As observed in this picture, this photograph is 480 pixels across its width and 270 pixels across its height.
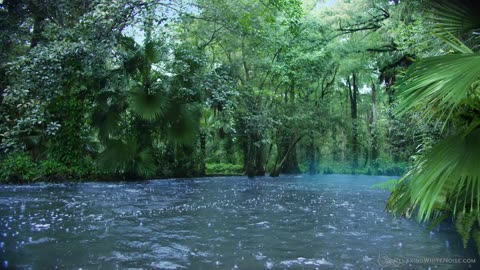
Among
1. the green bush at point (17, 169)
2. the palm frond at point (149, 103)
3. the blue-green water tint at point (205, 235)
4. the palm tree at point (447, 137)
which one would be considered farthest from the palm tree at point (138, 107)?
the palm tree at point (447, 137)

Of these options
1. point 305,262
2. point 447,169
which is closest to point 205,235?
point 305,262

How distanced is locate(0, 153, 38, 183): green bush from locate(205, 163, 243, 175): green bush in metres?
10.2

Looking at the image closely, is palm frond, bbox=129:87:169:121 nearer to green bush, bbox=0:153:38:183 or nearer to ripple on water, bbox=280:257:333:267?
green bush, bbox=0:153:38:183

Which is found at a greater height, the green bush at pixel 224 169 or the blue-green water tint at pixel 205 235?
the green bush at pixel 224 169

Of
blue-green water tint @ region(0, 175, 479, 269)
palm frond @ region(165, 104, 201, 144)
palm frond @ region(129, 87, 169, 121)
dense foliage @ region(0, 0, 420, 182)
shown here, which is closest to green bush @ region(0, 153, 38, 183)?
dense foliage @ region(0, 0, 420, 182)

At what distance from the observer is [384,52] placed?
18250 mm

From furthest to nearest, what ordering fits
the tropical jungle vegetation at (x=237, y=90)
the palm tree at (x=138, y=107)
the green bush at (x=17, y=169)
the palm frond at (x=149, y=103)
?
the green bush at (x=17, y=169) < the palm tree at (x=138, y=107) < the palm frond at (x=149, y=103) < the tropical jungle vegetation at (x=237, y=90)

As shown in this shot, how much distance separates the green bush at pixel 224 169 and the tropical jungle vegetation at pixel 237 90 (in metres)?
0.12

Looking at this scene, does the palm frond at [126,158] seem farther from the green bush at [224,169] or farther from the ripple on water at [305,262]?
the ripple on water at [305,262]

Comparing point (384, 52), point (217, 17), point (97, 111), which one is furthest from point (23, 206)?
point (384, 52)

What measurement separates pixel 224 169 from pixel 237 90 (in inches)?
274

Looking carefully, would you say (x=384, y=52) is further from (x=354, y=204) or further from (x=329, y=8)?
(x=354, y=204)

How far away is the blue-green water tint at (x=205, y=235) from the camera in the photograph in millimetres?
4629

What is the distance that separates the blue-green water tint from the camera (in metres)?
4.63
